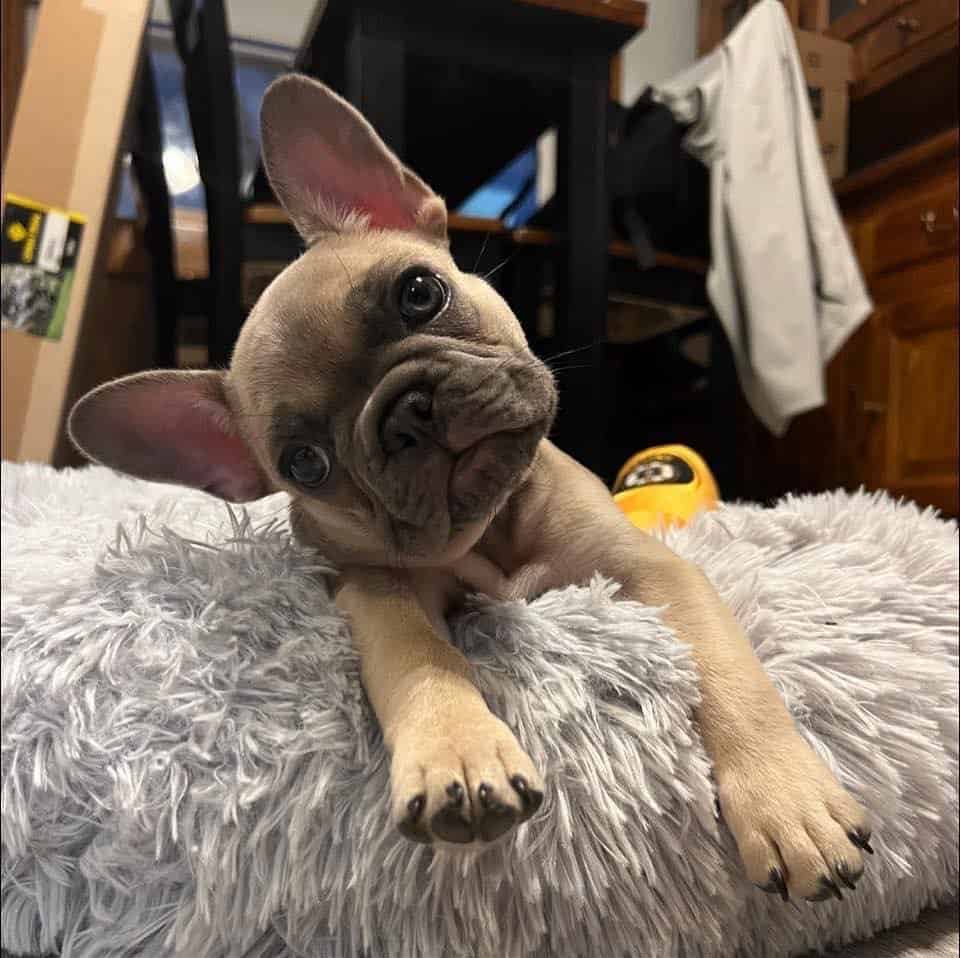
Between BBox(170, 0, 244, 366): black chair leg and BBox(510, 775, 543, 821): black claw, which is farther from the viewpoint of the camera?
BBox(170, 0, 244, 366): black chair leg

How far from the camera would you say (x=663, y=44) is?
150cm

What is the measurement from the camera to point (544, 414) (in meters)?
1.01

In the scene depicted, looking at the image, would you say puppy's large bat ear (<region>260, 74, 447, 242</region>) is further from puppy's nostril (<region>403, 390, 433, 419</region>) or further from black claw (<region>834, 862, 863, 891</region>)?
black claw (<region>834, 862, 863, 891</region>)

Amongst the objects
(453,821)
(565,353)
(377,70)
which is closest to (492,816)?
(453,821)

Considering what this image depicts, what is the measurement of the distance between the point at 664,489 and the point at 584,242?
51 cm

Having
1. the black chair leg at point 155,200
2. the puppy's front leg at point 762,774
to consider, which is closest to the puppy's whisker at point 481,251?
the puppy's front leg at point 762,774

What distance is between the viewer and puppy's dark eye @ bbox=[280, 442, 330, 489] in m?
1.03

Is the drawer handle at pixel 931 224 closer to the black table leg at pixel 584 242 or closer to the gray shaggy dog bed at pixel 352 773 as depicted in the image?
the black table leg at pixel 584 242

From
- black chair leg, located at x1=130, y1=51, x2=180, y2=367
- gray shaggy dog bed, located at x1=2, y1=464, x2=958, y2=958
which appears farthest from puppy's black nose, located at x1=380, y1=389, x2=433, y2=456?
black chair leg, located at x1=130, y1=51, x2=180, y2=367

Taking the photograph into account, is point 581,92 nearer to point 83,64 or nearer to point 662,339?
point 662,339

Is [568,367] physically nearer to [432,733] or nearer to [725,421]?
[432,733]

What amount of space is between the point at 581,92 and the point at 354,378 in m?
0.84

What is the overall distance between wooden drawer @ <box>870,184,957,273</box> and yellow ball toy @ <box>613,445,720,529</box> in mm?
1407

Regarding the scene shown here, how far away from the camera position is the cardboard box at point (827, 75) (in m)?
1.46
